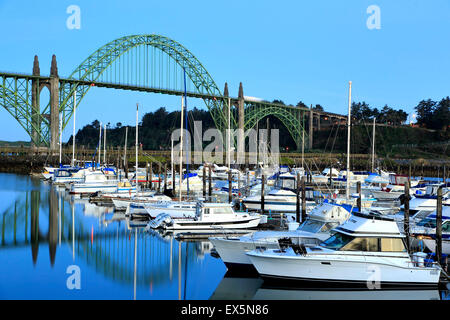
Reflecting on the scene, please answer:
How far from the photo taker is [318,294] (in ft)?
54.7

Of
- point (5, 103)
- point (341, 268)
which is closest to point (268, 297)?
point (341, 268)

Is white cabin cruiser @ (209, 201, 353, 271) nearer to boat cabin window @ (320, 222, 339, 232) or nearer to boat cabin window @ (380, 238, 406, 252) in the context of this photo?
boat cabin window @ (320, 222, 339, 232)

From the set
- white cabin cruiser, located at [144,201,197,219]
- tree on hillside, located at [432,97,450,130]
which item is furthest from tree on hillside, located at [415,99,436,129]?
white cabin cruiser, located at [144,201,197,219]

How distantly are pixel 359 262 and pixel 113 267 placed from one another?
10024 mm

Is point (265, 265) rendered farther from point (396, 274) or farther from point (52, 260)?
point (52, 260)

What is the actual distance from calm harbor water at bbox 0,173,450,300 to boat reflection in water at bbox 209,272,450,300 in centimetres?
3

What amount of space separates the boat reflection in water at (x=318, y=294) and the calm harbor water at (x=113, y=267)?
32 mm

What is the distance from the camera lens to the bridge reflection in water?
20.4m

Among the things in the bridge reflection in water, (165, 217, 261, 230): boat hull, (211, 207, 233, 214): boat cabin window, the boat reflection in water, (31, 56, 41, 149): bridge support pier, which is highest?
(31, 56, 41, 149): bridge support pier

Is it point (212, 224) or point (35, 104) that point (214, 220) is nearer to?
point (212, 224)

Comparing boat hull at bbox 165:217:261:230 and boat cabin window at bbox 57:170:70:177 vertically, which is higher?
boat cabin window at bbox 57:170:70:177

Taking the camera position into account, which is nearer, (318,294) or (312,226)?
(318,294)

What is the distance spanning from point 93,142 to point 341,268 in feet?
541

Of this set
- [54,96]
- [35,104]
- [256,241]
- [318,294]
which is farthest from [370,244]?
[35,104]
